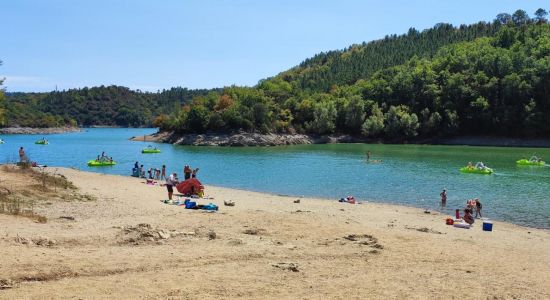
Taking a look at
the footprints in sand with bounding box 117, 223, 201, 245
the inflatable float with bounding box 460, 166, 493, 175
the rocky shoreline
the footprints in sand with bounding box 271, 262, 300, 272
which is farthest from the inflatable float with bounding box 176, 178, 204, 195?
the rocky shoreline

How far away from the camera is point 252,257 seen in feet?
49.8

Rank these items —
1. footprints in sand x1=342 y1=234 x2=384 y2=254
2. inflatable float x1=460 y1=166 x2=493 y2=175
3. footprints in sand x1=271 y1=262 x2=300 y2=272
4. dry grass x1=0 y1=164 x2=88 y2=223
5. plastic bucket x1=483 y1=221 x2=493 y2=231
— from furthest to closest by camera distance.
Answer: inflatable float x1=460 y1=166 x2=493 y2=175 < plastic bucket x1=483 y1=221 x2=493 y2=231 < dry grass x1=0 y1=164 x2=88 y2=223 < footprints in sand x1=342 y1=234 x2=384 y2=254 < footprints in sand x1=271 y1=262 x2=300 y2=272

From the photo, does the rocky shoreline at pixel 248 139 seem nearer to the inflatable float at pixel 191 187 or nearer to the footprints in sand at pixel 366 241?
the inflatable float at pixel 191 187

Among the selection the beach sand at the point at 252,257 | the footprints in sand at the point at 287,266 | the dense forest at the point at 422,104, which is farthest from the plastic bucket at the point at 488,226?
the dense forest at the point at 422,104

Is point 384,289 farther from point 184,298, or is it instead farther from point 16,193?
point 16,193

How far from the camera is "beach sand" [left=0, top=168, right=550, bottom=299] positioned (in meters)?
11.8

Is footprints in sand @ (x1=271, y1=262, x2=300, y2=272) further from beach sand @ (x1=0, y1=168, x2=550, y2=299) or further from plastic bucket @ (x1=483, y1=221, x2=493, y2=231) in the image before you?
plastic bucket @ (x1=483, y1=221, x2=493, y2=231)

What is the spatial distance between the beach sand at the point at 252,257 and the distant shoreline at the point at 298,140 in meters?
92.8

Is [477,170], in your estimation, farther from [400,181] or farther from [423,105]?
[423,105]

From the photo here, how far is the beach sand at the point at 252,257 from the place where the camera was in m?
11.8

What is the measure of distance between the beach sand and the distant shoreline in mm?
→ 92832

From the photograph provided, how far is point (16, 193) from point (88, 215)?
5.56m

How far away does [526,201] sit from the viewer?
1395 inches

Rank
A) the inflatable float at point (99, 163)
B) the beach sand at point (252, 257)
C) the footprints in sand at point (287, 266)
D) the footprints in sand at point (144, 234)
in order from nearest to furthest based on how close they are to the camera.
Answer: the beach sand at point (252, 257) < the footprints in sand at point (287, 266) < the footprints in sand at point (144, 234) < the inflatable float at point (99, 163)
